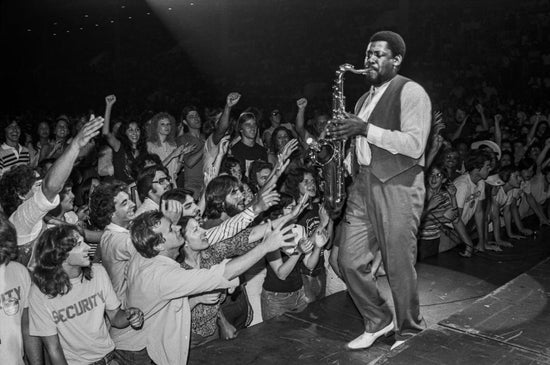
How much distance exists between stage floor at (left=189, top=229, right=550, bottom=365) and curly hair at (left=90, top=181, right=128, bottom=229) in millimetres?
1024

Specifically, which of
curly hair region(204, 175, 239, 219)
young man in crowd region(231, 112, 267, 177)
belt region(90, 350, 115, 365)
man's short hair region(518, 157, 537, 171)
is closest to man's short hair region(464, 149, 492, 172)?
man's short hair region(518, 157, 537, 171)

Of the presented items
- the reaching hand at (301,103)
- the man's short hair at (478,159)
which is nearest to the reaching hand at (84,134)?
the reaching hand at (301,103)

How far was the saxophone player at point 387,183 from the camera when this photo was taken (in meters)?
3.16

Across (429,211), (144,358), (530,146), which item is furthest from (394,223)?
(530,146)

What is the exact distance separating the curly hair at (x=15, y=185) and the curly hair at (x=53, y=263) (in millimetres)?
1022

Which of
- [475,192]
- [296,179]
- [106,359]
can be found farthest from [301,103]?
[106,359]

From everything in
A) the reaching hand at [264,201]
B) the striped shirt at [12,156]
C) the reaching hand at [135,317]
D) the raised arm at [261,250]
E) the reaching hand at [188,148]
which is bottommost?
the reaching hand at [135,317]

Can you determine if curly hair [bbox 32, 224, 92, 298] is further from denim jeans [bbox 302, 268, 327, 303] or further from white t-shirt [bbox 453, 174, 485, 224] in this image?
white t-shirt [bbox 453, 174, 485, 224]

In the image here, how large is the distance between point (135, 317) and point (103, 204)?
3.34 feet

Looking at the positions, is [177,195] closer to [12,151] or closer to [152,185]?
[152,185]

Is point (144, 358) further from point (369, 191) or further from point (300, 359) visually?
point (369, 191)

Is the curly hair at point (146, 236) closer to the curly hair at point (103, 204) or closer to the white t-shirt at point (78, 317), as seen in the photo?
the white t-shirt at point (78, 317)

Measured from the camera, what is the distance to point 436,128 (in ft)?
17.8

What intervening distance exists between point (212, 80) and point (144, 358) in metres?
17.8
